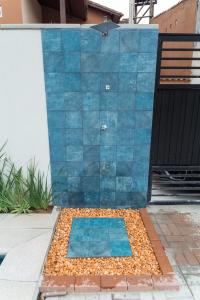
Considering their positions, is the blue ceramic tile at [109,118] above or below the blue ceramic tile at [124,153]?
above

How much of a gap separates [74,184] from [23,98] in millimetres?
1594

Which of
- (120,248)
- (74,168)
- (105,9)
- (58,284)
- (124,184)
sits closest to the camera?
(58,284)

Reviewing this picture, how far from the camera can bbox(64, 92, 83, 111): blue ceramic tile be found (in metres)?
3.74

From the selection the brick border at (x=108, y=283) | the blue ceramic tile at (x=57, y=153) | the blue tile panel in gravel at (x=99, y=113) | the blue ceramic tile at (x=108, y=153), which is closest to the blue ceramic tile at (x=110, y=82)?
the blue tile panel in gravel at (x=99, y=113)

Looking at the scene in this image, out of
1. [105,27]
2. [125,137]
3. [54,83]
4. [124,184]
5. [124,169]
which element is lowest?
[124,184]

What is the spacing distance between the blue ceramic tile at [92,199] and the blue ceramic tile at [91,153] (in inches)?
23.9

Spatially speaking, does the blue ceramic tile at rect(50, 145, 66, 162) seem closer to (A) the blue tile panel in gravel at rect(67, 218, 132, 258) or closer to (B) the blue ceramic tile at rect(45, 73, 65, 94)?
(B) the blue ceramic tile at rect(45, 73, 65, 94)

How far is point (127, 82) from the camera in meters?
3.70

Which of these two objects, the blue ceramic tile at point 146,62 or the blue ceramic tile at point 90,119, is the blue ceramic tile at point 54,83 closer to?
the blue ceramic tile at point 90,119

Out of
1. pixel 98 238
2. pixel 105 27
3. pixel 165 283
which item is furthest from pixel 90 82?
pixel 165 283

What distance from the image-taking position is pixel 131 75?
3.67 metres

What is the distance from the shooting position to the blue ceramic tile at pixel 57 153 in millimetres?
3963

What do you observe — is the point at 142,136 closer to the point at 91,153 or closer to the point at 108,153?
the point at 108,153

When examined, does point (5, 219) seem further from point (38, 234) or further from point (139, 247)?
point (139, 247)
